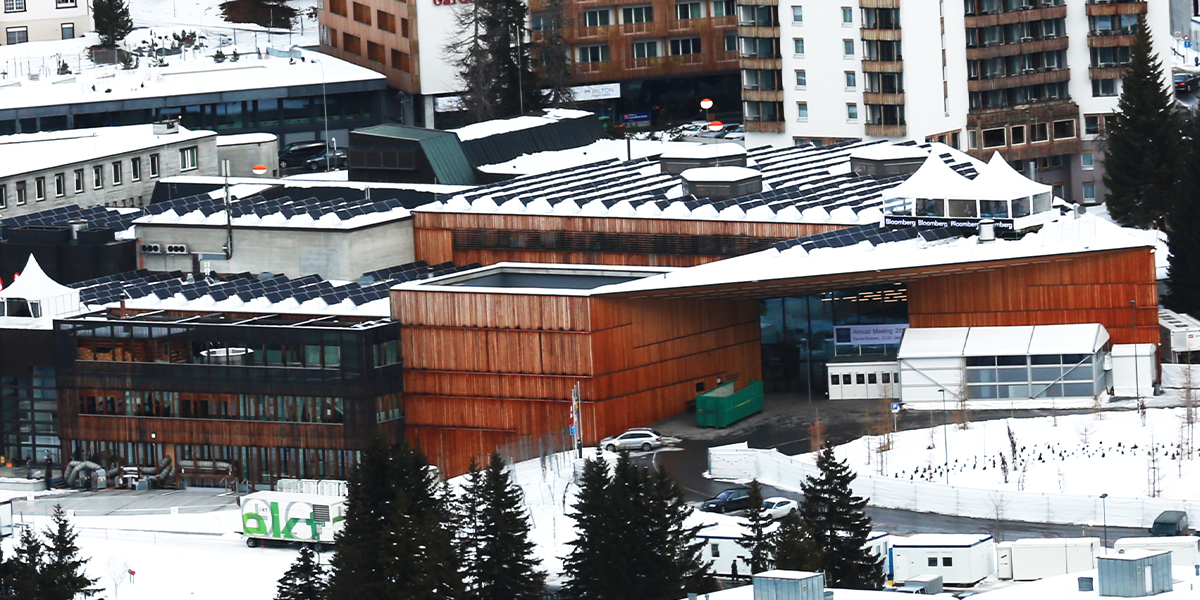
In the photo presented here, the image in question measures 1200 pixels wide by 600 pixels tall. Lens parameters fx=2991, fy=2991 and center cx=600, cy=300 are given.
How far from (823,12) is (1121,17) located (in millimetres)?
20078

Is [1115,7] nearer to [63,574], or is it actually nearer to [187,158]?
[187,158]

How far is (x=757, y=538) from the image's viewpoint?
9975 centimetres

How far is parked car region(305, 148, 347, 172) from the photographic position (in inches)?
7456

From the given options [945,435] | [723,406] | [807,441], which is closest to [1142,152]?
[723,406]

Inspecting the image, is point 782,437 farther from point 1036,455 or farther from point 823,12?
point 823,12

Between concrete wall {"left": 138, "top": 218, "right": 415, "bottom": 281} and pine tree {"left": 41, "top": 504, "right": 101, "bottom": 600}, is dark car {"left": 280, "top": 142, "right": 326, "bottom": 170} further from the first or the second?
pine tree {"left": 41, "top": 504, "right": 101, "bottom": 600}

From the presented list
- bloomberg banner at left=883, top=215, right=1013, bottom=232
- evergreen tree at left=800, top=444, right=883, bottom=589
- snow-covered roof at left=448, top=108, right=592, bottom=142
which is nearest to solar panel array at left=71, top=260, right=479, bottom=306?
snow-covered roof at left=448, top=108, right=592, bottom=142

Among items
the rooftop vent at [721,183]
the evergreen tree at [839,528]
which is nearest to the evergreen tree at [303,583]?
the evergreen tree at [839,528]

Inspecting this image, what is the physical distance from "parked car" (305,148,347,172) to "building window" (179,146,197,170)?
15.0 meters

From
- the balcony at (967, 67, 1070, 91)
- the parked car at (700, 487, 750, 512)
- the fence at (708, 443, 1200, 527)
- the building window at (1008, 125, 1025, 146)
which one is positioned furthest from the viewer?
the building window at (1008, 125, 1025, 146)

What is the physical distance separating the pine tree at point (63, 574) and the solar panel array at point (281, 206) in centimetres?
4047

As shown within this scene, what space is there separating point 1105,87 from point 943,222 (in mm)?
59223

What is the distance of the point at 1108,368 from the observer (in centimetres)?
12519

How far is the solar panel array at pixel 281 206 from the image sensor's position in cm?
14650
